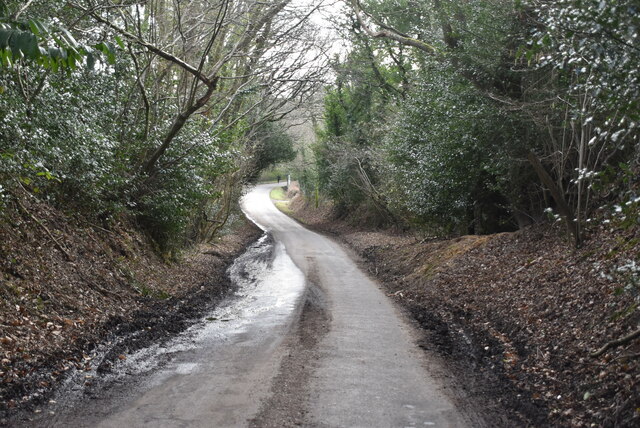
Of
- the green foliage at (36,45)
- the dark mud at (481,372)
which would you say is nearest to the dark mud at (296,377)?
the dark mud at (481,372)

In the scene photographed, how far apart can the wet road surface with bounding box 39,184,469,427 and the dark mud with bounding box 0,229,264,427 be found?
0.19 m

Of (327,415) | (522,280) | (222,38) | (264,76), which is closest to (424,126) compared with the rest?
(264,76)

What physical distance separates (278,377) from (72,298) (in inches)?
168

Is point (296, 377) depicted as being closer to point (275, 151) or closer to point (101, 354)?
point (101, 354)

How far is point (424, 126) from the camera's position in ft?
59.1

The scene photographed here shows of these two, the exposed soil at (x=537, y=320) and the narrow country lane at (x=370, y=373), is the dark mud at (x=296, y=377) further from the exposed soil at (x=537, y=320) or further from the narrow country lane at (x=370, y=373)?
the exposed soil at (x=537, y=320)

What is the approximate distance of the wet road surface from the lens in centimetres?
567

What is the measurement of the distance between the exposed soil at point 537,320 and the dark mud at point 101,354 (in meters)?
4.03

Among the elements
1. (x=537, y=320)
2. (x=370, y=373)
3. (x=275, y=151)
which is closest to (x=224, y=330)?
(x=370, y=373)

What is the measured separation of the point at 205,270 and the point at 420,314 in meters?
8.04

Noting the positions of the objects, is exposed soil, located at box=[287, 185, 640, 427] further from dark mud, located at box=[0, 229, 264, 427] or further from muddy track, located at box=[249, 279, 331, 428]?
dark mud, located at box=[0, 229, 264, 427]

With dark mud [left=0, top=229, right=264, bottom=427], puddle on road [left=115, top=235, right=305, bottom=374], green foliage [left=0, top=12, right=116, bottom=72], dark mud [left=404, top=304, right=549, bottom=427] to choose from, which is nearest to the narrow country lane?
dark mud [left=404, top=304, right=549, bottom=427]

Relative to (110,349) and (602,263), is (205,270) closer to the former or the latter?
(110,349)

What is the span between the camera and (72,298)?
9.49m
